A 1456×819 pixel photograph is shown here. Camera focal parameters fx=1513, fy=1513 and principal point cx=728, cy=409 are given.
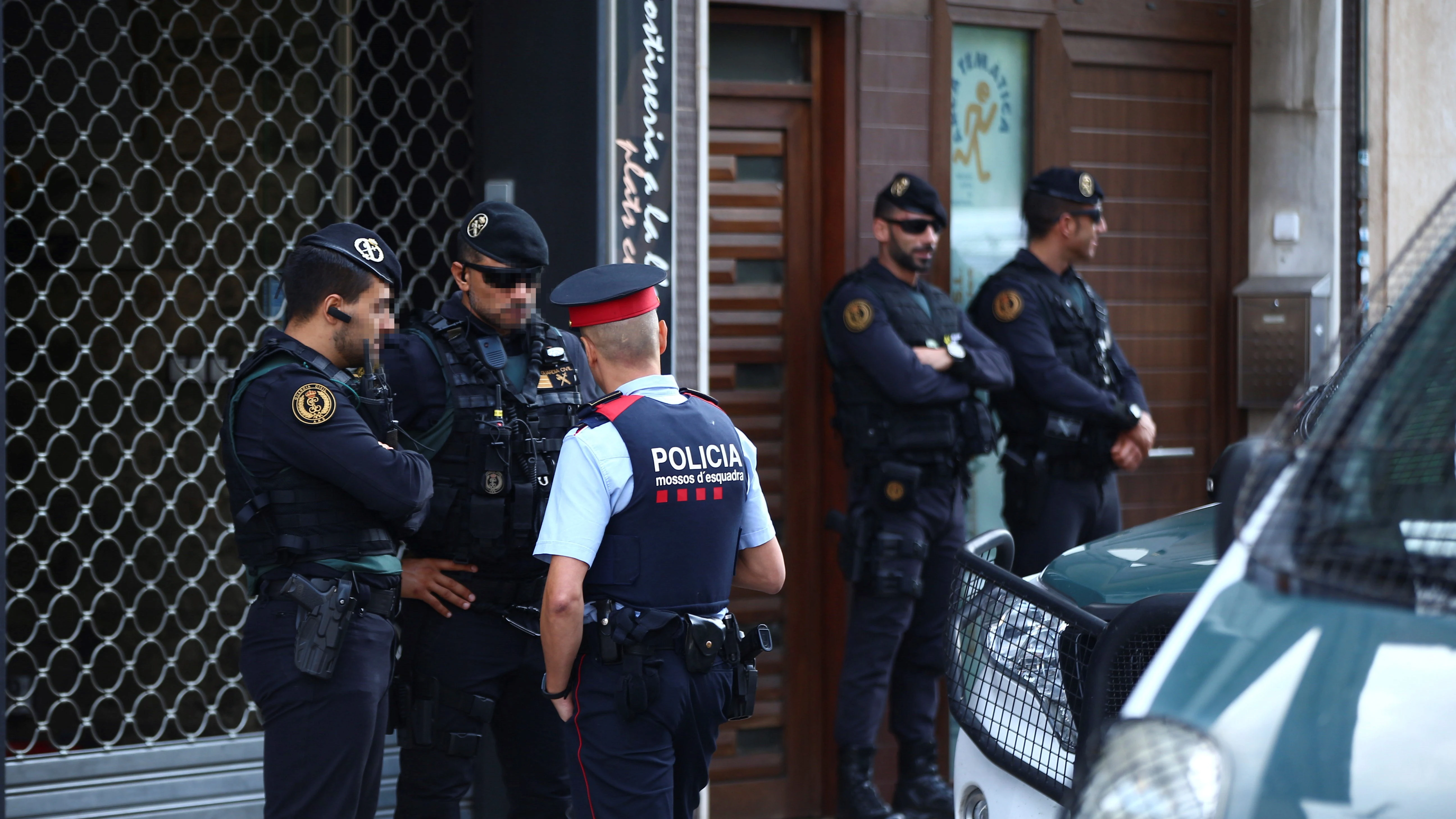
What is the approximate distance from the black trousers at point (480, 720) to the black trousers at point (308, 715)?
434 mm

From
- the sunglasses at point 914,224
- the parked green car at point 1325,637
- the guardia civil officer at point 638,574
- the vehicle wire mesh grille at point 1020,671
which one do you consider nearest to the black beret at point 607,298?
the guardia civil officer at point 638,574

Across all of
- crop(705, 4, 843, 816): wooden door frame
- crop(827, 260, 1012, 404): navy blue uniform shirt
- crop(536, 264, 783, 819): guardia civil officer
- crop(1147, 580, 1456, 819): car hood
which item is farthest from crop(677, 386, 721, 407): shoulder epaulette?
crop(705, 4, 843, 816): wooden door frame

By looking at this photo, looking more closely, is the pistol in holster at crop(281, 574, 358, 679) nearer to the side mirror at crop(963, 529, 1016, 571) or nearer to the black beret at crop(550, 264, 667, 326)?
the black beret at crop(550, 264, 667, 326)

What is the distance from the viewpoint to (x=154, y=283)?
532cm

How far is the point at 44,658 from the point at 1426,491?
4479 millimetres

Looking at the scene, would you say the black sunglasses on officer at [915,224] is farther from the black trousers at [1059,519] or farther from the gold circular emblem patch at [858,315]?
the black trousers at [1059,519]

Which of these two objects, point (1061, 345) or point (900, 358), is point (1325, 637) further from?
point (1061, 345)

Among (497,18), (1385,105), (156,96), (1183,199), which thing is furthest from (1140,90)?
(156,96)

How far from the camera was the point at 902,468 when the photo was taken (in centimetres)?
538

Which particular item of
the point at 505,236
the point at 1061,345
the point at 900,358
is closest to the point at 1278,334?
the point at 1061,345

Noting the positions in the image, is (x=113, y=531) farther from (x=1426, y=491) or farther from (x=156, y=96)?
(x=1426, y=491)

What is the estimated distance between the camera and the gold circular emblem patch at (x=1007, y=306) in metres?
5.75

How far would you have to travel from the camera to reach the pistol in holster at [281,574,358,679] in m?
3.34

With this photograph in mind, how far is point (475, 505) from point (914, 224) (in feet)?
7.57
